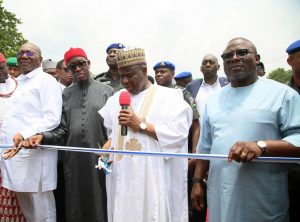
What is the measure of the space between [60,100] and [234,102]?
2369 millimetres

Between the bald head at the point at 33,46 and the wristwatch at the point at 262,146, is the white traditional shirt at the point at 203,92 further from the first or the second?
the wristwatch at the point at 262,146

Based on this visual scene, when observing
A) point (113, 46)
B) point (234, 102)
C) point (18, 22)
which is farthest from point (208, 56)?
point (18, 22)

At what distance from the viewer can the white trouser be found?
4266 mm

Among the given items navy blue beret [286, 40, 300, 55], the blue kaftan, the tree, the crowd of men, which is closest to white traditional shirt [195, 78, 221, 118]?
the crowd of men

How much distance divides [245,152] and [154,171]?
1.22 metres

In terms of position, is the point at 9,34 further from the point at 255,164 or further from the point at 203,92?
the point at 255,164

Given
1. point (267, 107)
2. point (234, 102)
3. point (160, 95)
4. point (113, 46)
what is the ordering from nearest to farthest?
1. point (267, 107)
2. point (234, 102)
3. point (160, 95)
4. point (113, 46)

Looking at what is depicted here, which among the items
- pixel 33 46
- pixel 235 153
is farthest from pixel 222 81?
pixel 235 153

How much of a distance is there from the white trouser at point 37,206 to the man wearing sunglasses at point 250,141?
222 cm

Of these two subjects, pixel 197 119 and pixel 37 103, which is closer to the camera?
pixel 37 103

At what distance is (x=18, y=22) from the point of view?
27.2 metres

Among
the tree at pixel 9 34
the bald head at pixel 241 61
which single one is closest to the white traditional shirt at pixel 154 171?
the bald head at pixel 241 61

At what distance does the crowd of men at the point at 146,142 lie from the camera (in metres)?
2.69

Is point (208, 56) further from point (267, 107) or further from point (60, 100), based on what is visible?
point (267, 107)
